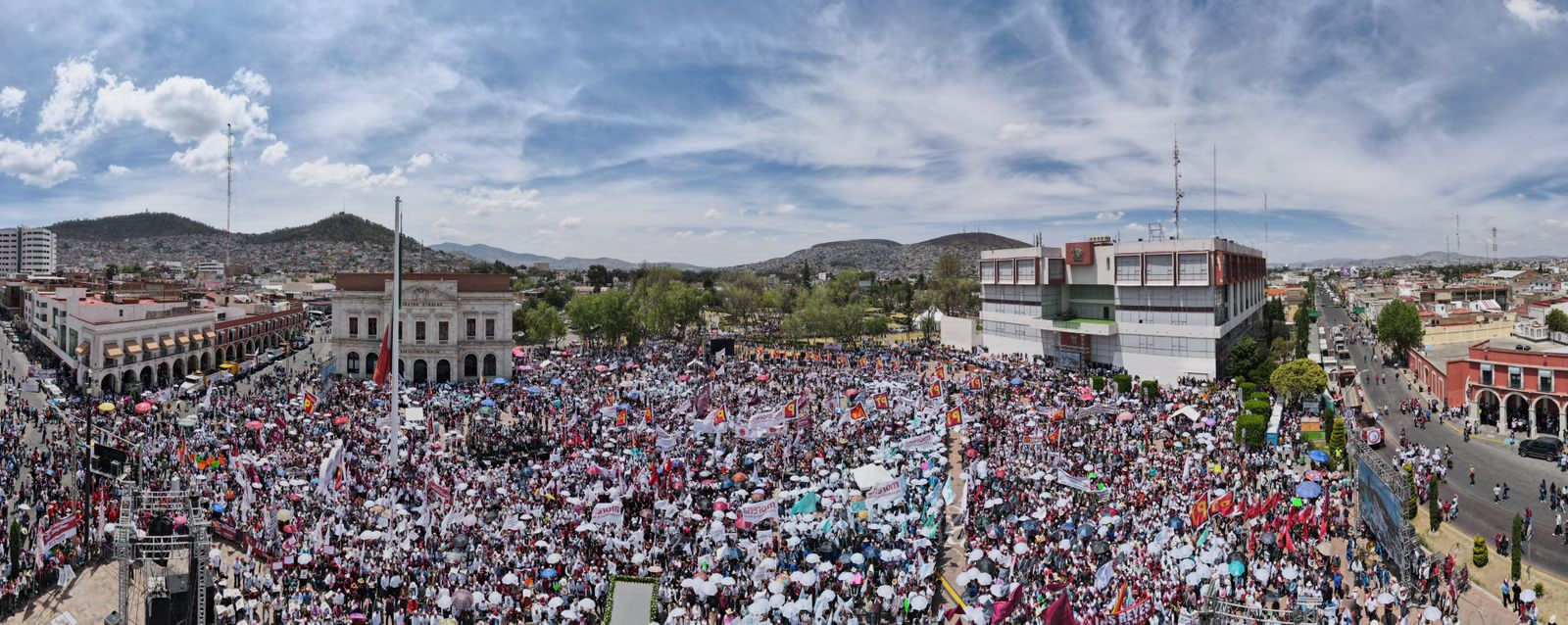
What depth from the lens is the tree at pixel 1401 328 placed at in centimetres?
6103

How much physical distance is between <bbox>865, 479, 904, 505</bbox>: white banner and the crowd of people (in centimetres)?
9

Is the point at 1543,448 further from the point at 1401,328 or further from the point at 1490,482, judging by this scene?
the point at 1401,328

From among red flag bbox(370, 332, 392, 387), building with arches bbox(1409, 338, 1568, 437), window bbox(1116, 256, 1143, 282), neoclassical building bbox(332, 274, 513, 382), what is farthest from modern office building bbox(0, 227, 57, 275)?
building with arches bbox(1409, 338, 1568, 437)

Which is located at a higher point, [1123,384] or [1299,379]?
[1299,379]

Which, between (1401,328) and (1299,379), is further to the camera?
(1401,328)

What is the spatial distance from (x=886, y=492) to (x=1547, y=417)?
36.1 meters

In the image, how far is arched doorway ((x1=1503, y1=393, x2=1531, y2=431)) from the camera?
1527 inches

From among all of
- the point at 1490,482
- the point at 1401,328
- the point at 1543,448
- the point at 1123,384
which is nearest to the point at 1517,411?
the point at 1543,448

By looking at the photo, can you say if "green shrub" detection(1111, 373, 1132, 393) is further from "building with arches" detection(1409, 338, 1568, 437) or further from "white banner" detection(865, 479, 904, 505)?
"white banner" detection(865, 479, 904, 505)

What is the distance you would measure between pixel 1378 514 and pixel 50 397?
5509cm

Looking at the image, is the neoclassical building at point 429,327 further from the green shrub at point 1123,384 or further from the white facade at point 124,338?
the green shrub at point 1123,384

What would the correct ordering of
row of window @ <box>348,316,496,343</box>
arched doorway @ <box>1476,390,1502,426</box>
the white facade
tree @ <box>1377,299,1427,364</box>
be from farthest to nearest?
1. tree @ <box>1377,299,1427,364</box>
2. row of window @ <box>348,316,496,343</box>
3. the white facade
4. arched doorway @ <box>1476,390,1502,426</box>

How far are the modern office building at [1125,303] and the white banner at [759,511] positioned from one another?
37203mm

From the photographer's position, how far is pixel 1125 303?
177 ft
